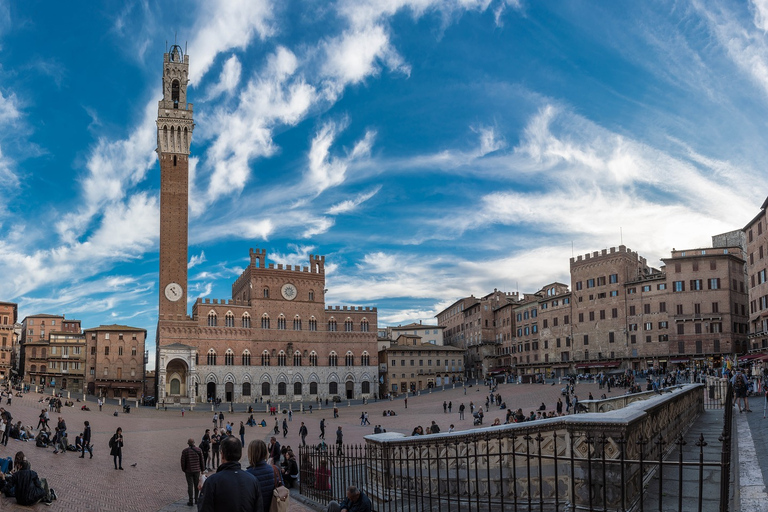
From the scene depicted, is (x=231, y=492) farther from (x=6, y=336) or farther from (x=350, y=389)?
(x=6, y=336)

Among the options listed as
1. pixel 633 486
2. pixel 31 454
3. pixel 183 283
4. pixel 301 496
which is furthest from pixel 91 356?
pixel 633 486

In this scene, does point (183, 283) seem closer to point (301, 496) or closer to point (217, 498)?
point (301, 496)

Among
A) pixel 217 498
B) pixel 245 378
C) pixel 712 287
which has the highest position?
pixel 712 287

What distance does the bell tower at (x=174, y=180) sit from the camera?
2753 inches

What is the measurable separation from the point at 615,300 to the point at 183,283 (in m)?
49.3

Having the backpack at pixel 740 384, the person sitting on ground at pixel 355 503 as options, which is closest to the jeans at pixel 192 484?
the person sitting on ground at pixel 355 503

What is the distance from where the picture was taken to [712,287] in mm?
60281

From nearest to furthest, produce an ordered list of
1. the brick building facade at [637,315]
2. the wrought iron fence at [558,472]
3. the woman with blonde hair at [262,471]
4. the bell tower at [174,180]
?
the woman with blonde hair at [262,471], the wrought iron fence at [558,472], the brick building facade at [637,315], the bell tower at [174,180]

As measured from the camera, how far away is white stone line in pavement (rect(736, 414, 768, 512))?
18.9 feet

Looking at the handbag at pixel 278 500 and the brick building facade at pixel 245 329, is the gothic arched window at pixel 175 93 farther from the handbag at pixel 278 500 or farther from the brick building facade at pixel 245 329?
the handbag at pixel 278 500

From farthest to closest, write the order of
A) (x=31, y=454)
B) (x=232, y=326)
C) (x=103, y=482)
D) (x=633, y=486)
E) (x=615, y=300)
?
(x=232, y=326) → (x=615, y=300) → (x=31, y=454) → (x=103, y=482) → (x=633, y=486)

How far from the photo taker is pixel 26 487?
1402cm

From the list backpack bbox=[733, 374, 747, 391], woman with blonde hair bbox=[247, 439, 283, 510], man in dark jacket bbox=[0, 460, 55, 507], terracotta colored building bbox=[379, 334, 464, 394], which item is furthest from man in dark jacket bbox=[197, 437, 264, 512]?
terracotta colored building bbox=[379, 334, 464, 394]

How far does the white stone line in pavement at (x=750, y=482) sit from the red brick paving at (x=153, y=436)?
8.86m
